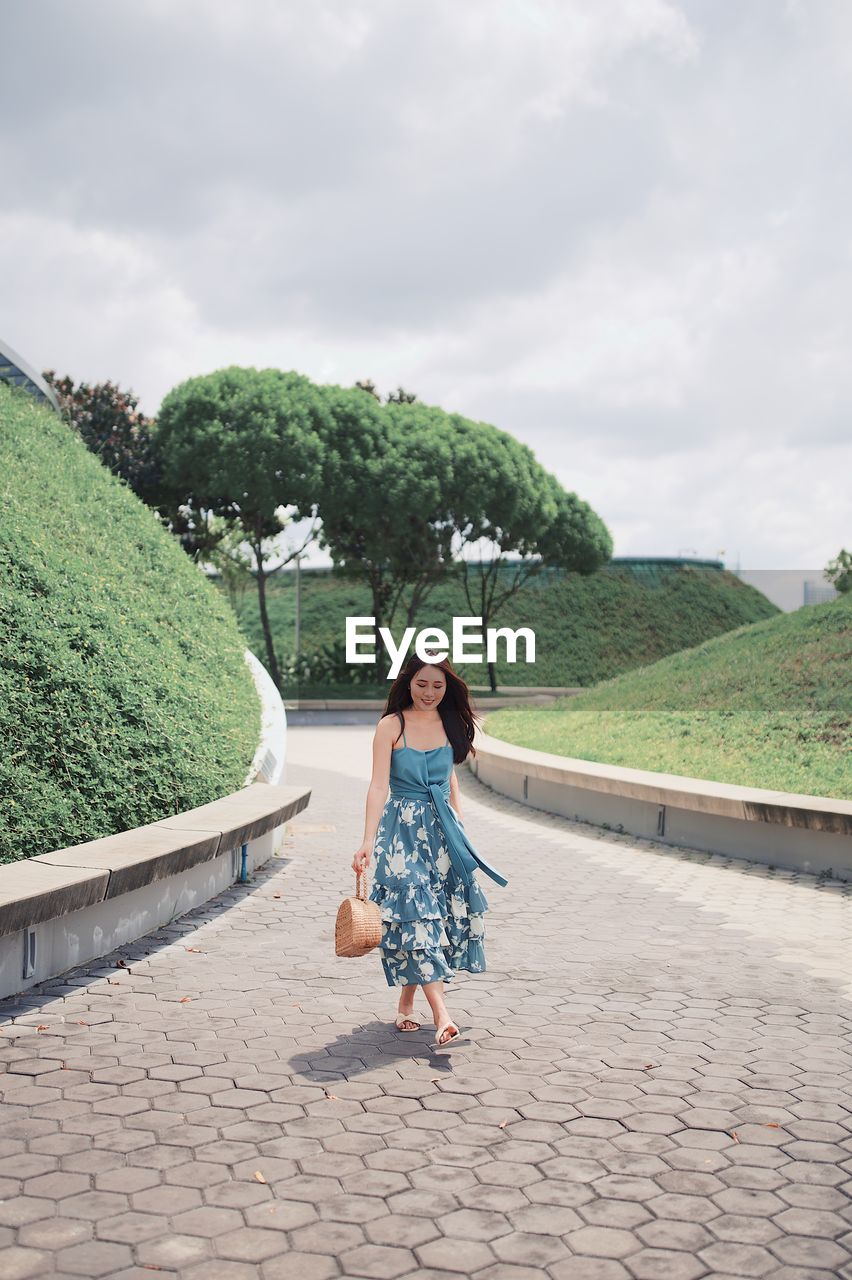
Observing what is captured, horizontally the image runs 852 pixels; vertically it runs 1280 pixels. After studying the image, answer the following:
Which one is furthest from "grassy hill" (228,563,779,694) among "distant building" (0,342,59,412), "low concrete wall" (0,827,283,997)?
"low concrete wall" (0,827,283,997)

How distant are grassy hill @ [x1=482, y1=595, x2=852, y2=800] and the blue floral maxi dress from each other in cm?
622

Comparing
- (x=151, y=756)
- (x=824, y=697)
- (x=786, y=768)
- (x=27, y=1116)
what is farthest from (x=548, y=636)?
(x=27, y=1116)

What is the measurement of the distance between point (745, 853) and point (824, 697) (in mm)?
6419

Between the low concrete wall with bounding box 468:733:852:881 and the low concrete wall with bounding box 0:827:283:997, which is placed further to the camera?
the low concrete wall with bounding box 468:733:852:881

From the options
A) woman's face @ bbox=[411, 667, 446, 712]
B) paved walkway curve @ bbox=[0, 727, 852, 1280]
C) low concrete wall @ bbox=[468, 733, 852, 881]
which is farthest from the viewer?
low concrete wall @ bbox=[468, 733, 852, 881]

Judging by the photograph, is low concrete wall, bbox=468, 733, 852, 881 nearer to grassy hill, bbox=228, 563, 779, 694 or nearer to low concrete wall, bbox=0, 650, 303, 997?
low concrete wall, bbox=0, 650, 303, 997

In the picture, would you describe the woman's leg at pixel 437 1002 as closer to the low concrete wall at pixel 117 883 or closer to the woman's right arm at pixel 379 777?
the woman's right arm at pixel 379 777

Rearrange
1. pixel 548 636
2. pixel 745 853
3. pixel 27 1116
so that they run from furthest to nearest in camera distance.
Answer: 1. pixel 548 636
2. pixel 745 853
3. pixel 27 1116

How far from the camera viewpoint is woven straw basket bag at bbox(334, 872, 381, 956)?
14.9ft

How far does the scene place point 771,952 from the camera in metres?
6.25

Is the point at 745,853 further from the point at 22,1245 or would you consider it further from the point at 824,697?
the point at 22,1245

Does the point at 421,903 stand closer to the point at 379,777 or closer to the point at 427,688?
Result: the point at 379,777

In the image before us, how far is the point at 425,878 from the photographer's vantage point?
15.9 feet

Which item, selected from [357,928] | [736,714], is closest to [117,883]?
[357,928]
